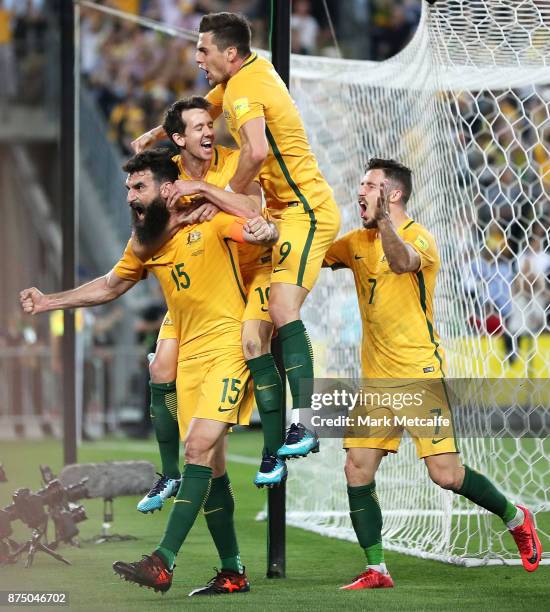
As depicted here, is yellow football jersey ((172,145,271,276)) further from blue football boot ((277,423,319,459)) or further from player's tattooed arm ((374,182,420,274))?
blue football boot ((277,423,319,459))

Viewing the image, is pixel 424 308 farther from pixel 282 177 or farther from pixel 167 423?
pixel 167 423

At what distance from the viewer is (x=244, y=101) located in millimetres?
5539

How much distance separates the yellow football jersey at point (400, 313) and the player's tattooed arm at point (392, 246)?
13 centimetres

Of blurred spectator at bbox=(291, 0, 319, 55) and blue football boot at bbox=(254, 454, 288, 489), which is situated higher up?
blurred spectator at bbox=(291, 0, 319, 55)

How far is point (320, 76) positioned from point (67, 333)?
8.72 ft

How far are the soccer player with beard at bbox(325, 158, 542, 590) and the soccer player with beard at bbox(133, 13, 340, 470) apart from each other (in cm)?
43

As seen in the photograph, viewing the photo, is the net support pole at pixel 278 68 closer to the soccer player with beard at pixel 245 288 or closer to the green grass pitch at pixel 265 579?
the green grass pitch at pixel 265 579

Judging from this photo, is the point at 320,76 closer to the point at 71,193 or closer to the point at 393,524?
the point at 71,193

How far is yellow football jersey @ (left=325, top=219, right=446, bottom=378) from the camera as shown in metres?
6.15

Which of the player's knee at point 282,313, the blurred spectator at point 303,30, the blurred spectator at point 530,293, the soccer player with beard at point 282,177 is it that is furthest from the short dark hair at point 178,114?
the blurred spectator at point 303,30

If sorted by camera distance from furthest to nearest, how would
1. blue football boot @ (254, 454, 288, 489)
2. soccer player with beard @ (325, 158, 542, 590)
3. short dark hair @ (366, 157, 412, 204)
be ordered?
short dark hair @ (366, 157, 412, 204), soccer player with beard @ (325, 158, 542, 590), blue football boot @ (254, 454, 288, 489)

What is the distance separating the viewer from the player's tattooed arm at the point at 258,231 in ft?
17.8

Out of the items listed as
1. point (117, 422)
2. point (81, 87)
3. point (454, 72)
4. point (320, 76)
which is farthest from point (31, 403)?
point (454, 72)

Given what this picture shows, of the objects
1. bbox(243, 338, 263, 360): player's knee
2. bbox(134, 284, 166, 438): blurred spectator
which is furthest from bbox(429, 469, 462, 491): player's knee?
bbox(134, 284, 166, 438): blurred spectator
